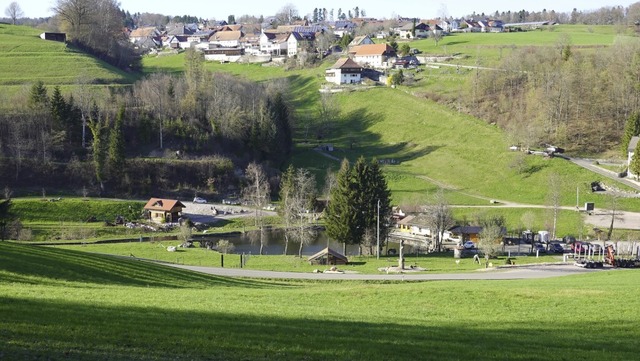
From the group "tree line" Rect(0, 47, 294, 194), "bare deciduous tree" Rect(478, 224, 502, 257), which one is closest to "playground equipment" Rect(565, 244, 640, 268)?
"bare deciduous tree" Rect(478, 224, 502, 257)

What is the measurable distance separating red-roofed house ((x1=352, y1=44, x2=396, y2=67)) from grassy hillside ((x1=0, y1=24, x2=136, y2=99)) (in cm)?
4323

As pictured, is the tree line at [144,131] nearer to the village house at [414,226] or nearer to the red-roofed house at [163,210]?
the red-roofed house at [163,210]

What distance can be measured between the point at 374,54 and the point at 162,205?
7035 centimetres

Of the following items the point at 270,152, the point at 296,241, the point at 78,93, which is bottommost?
the point at 296,241

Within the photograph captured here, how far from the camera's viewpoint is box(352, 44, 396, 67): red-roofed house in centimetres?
12194

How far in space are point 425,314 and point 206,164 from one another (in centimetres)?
5857

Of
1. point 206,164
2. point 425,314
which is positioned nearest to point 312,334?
point 425,314

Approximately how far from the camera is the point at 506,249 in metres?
53.5

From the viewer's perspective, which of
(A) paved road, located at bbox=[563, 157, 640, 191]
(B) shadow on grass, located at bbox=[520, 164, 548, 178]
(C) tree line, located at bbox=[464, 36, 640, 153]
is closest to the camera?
(A) paved road, located at bbox=[563, 157, 640, 191]

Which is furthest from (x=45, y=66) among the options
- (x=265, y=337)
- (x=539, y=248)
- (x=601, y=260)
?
(x=265, y=337)

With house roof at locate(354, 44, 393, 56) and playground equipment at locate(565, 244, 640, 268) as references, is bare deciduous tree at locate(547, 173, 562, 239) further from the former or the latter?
house roof at locate(354, 44, 393, 56)

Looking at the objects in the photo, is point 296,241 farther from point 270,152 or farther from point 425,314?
point 425,314

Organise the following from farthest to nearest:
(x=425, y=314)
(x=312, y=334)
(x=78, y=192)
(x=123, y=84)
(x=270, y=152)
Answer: (x=123, y=84) < (x=270, y=152) < (x=78, y=192) < (x=425, y=314) < (x=312, y=334)

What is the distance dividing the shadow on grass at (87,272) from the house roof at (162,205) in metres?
31.3
